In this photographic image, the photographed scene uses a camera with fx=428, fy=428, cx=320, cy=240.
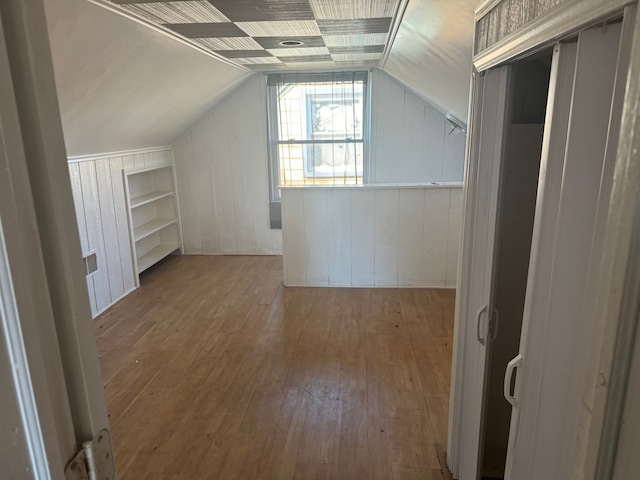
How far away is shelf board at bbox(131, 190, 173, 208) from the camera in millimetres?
4756

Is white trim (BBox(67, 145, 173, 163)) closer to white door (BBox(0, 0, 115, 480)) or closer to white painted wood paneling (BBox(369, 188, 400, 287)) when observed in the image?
white painted wood paneling (BBox(369, 188, 400, 287))

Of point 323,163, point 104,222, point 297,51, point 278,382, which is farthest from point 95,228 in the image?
point 323,163

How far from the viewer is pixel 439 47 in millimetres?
2303

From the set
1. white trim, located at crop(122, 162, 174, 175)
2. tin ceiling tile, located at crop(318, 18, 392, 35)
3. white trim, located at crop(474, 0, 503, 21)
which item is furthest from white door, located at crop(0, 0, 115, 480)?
white trim, located at crop(122, 162, 174, 175)

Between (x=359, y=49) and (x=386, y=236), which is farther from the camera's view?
(x=386, y=236)

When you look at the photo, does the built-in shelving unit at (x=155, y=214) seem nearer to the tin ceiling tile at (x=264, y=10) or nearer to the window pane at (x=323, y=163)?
the window pane at (x=323, y=163)

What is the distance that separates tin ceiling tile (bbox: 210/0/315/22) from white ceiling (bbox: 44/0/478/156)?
0.54 meters

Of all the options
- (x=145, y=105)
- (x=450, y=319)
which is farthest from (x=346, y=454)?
(x=145, y=105)

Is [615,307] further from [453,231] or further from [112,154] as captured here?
[112,154]

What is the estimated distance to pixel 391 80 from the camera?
5.10 metres

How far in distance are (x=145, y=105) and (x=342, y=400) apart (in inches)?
115

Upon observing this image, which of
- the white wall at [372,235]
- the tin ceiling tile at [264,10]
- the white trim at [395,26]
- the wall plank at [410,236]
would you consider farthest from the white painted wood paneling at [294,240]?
the tin ceiling tile at [264,10]

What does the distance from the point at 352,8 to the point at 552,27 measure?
1858 millimetres

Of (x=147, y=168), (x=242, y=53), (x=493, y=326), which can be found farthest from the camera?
(x=147, y=168)
